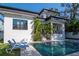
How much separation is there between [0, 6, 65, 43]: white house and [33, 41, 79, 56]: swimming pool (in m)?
0.25

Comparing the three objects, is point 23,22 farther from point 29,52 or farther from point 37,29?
point 29,52

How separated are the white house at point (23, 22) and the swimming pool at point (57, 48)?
0.25 m

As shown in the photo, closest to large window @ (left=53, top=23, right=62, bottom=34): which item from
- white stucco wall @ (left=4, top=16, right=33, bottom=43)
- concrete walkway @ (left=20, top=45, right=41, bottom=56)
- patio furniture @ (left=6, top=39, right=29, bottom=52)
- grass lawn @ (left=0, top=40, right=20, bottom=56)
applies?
white stucco wall @ (left=4, top=16, right=33, bottom=43)

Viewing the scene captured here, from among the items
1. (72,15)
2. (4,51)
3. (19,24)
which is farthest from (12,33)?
(72,15)

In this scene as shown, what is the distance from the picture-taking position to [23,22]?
8078 millimetres

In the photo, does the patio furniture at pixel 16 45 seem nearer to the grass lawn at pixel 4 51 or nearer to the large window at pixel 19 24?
the grass lawn at pixel 4 51

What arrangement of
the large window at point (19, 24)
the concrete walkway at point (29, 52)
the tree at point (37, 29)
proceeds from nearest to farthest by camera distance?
the concrete walkway at point (29, 52)
the tree at point (37, 29)
the large window at point (19, 24)

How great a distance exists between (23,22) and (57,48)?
5.52ft

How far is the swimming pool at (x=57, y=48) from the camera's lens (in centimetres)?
771

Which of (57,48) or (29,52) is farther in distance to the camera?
(57,48)

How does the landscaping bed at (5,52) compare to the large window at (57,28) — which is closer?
the landscaping bed at (5,52)

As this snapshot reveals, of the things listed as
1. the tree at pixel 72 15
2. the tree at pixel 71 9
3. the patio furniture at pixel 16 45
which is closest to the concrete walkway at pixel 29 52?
the patio furniture at pixel 16 45

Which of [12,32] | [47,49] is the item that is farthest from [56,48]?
[12,32]

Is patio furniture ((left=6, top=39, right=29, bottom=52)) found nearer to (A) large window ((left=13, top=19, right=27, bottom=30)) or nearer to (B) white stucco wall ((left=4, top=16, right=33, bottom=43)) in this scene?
(B) white stucco wall ((left=4, top=16, right=33, bottom=43))
